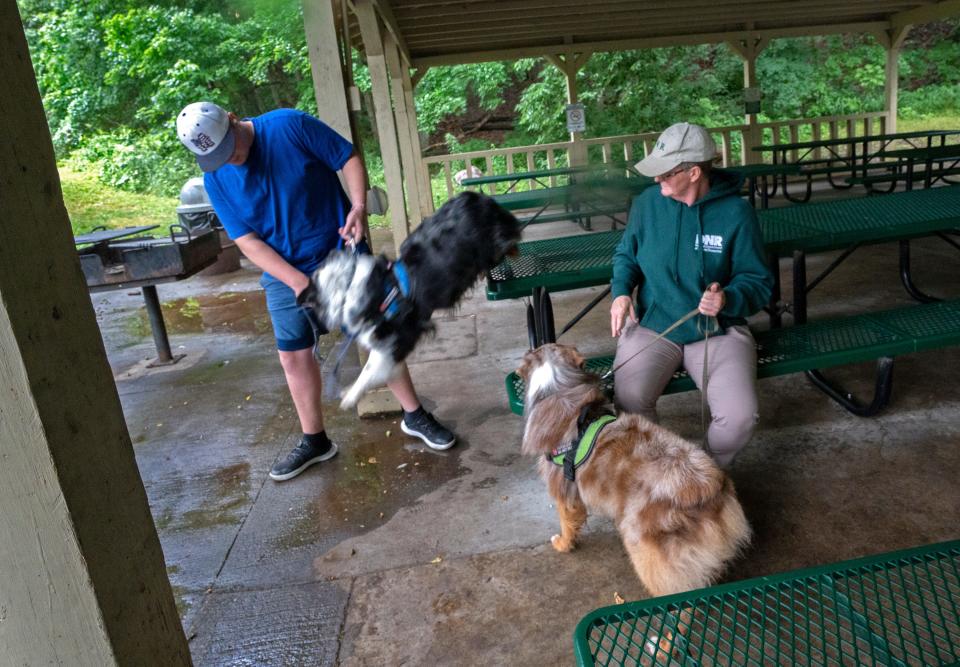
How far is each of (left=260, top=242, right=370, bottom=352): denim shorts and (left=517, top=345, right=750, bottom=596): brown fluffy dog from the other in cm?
137

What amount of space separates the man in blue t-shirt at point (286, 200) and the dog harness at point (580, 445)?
129 cm

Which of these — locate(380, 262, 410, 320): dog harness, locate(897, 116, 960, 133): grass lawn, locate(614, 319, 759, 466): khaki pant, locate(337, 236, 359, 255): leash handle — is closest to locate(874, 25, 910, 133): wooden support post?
locate(897, 116, 960, 133): grass lawn

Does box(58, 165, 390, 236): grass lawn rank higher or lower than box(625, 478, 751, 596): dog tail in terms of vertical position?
higher

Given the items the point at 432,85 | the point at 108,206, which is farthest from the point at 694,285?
the point at 432,85

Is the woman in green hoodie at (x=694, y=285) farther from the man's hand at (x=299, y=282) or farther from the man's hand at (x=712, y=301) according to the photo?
the man's hand at (x=299, y=282)

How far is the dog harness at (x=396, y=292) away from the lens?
1.62 m

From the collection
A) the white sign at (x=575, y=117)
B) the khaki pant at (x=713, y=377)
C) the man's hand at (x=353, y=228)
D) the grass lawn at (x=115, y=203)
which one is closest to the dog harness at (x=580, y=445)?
the khaki pant at (x=713, y=377)

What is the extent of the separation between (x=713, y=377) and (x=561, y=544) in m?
0.90

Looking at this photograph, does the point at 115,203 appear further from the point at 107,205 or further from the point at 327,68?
the point at 327,68

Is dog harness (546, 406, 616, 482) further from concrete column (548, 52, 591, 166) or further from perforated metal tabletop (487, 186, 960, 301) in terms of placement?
concrete column (548, 52, 591, 166)

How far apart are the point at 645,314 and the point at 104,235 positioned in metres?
4.73

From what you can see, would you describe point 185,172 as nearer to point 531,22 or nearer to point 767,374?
point 531,22

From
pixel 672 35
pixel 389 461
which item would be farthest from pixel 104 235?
pixel 672 35

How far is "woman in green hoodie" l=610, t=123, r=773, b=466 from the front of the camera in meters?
2.57
